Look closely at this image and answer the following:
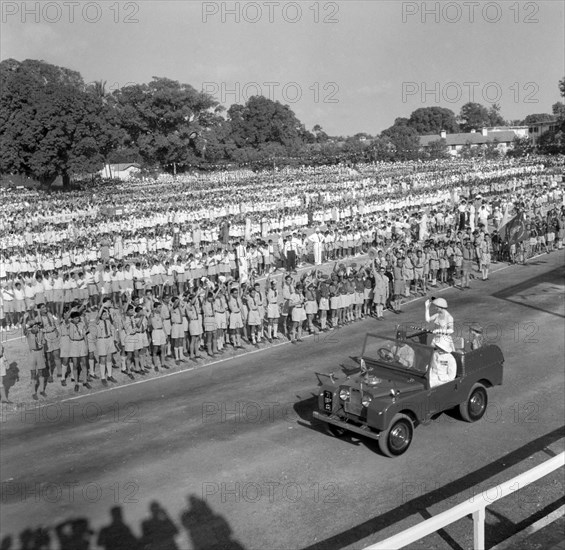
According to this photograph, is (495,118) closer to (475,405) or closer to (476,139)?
(476,139)

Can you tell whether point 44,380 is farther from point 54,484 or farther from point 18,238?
point 18,238

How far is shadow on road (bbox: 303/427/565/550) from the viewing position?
8573 mm

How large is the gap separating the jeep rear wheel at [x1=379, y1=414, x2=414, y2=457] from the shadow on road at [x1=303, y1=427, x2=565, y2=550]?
3.57 ft

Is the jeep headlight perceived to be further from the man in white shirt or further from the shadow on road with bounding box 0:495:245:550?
the man in white shirt

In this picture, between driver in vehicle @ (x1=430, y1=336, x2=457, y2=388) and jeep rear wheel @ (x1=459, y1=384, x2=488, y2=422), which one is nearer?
driver in vehicle @ (x1=430, y1=336, x2=457, y2=388)

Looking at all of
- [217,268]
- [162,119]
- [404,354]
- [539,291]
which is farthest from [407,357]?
[162,119]

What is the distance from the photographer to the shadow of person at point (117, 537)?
Result: 8625 mm

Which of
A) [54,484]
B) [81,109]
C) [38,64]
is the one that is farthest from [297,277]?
[38,64]

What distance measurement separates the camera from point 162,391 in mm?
14570

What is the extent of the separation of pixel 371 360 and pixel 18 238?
23451 mm

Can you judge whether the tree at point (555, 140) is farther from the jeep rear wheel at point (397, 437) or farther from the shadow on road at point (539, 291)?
the jeep rear wheel at point (397, 437)

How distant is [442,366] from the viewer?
11.5 meters

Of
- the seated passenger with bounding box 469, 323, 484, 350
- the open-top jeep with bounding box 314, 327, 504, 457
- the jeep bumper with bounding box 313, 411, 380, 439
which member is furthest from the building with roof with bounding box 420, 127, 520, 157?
the jeep bumper with bounding box 313, 411, 380, 439

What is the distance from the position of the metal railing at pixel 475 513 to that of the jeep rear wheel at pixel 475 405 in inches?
188
